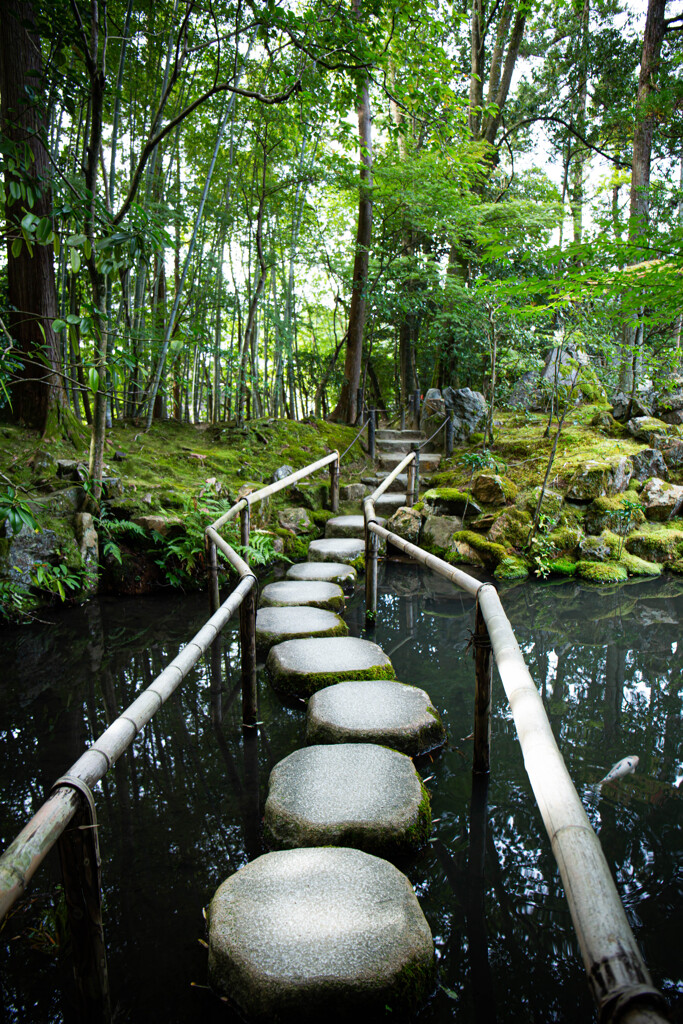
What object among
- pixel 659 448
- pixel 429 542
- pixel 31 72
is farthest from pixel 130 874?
pixel 659 448

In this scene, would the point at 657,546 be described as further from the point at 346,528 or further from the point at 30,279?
the point at 30,279

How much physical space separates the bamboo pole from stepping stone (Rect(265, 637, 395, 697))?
1.33m

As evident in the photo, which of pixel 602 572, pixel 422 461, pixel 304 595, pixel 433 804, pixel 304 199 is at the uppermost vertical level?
pixel 304 199

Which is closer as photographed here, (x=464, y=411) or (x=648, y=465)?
(x=648, y=465)

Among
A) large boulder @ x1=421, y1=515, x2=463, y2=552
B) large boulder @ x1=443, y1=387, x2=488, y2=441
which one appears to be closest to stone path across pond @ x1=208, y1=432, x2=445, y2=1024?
large boulder @ x1=421, y1=515, x2=463, y2=552

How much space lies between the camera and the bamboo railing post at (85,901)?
→ 1.04 m

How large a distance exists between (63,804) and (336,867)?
933 mm

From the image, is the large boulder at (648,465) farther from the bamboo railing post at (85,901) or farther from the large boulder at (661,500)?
the bamboo railing post at (85,901)

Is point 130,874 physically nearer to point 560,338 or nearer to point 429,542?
point 429,542

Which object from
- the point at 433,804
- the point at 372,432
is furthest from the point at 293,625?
the point at 372,432

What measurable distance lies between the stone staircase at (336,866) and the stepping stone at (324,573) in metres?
1.42

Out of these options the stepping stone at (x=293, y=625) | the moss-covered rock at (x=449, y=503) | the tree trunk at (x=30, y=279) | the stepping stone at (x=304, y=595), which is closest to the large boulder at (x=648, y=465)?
the moss-covered rock at (x=449, y=503)

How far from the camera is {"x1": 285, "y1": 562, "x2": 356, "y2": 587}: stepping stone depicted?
4.61 meters

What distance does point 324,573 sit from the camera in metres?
4.70
